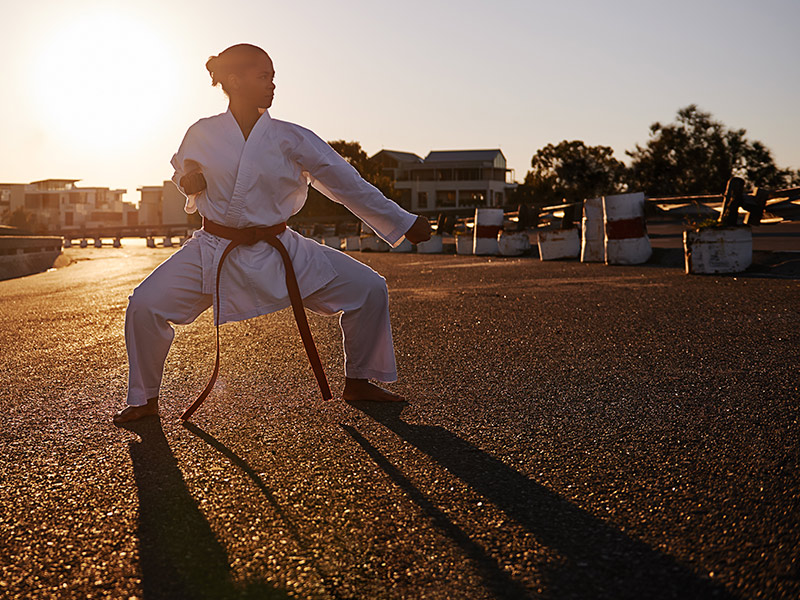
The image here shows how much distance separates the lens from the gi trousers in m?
3.91

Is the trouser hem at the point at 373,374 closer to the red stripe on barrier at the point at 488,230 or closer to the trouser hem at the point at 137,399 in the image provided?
the trouser hem at the point at 137,399

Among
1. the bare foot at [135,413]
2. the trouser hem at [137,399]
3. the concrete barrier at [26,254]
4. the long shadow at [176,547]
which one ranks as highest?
the concrete barrier at [26,254]

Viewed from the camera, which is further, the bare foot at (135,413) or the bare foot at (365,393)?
the bare foot at (365,393)

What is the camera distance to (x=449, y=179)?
319 ft

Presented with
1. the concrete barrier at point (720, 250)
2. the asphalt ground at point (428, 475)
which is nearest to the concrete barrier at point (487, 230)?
the concrete barrier at point (720, 250)

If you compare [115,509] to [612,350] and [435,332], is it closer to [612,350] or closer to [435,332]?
[612,350]

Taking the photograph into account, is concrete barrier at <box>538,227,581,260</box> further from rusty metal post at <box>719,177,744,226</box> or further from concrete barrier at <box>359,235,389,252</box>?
concrete barrier at <box>359,235,389,252</box>

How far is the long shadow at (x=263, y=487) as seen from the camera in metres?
2.15

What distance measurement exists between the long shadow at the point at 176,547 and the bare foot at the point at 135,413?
698 mm

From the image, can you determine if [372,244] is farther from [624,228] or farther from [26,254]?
[624,228]

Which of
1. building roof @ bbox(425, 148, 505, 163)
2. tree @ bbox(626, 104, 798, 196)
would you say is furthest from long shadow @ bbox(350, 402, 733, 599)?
building roof @ bbox(425, 148, 505, 163)

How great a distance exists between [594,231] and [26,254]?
41.8 ft

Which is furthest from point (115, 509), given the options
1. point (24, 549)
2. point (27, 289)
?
point (27, 289)

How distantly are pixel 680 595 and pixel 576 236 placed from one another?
1482 cm
